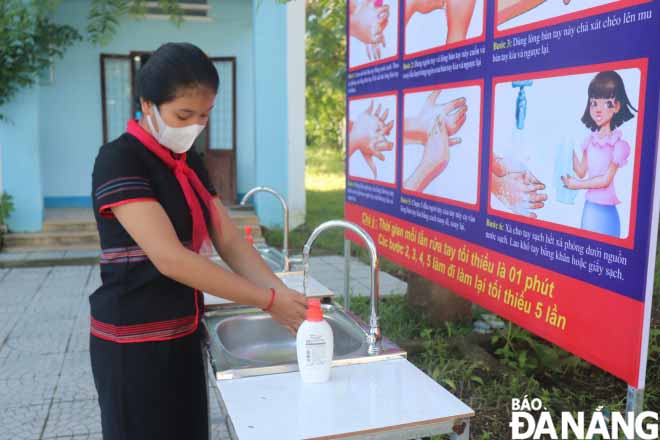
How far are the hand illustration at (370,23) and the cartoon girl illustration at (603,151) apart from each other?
1.45 metres

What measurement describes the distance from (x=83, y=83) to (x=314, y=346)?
7.96 metres

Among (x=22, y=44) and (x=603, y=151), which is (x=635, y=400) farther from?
(x=22, y=44)

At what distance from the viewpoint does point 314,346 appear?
157cm

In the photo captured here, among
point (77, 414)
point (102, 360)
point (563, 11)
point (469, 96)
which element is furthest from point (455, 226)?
point (77, 414)

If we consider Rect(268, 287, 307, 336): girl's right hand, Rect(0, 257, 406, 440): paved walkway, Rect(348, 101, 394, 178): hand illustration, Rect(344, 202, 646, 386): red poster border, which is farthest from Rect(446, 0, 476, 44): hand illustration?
Rect(0, 257, 406, 440): paved walkway

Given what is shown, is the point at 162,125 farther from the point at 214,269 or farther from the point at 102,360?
the point at 102,360

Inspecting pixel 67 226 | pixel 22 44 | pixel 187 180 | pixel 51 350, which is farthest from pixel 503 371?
pixel 22 44

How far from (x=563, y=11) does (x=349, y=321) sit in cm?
117

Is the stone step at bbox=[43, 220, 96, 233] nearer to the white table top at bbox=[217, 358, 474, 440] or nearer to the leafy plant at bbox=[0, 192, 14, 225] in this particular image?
the leafy plant at bbox=[0, 192, 14, 225]

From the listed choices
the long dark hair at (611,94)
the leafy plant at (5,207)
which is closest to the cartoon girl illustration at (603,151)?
the long dark hair at (611,94)

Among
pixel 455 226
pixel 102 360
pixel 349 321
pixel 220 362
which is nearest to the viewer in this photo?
pixel 102 360

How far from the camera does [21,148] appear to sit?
23.7 ft

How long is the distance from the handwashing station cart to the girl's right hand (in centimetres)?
15

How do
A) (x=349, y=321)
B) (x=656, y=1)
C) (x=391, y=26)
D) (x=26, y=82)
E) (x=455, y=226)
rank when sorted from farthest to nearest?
1. (x=26, y=82)
2. (x=391, y=26)
3. (x=455, y=226)
4. (x=349, y=321)
5. (x=656, y=1)
